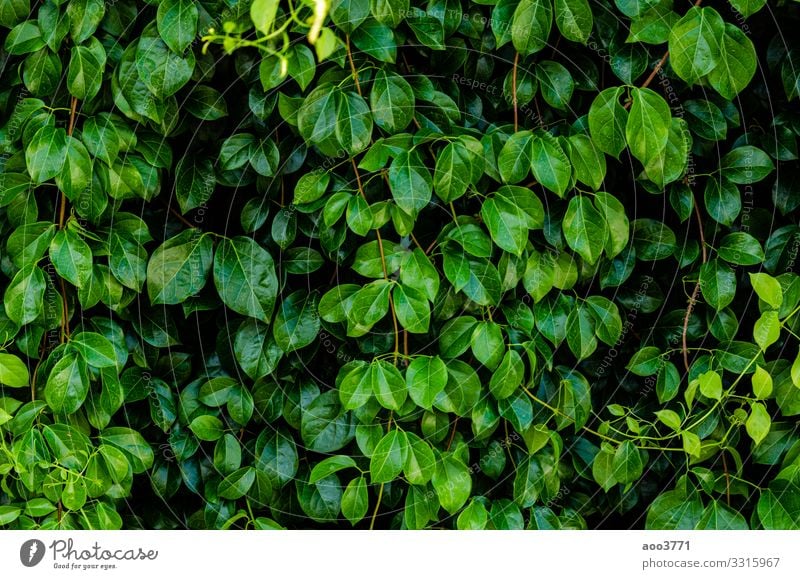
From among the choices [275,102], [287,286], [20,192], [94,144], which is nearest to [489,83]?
[275,102]

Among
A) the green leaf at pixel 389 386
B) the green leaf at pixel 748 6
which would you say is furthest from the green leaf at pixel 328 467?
the green leaf at pixel 748 6

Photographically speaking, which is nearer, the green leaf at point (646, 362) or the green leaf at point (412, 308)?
the green leaf at point (412, 308)

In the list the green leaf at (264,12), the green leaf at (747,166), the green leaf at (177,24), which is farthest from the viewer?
the green leaf at (747,166)

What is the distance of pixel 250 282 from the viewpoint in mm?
1054

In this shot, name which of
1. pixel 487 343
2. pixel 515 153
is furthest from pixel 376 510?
pixel 515 153

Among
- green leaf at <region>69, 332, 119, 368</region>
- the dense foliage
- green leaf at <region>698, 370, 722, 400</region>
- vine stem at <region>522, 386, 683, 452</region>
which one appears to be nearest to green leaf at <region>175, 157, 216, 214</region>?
the dense foliage

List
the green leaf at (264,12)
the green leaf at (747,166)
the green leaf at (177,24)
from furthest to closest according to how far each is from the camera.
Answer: the green leaf at (747,166) → the green leaf at (177,24) → the green leaf at (264,12)

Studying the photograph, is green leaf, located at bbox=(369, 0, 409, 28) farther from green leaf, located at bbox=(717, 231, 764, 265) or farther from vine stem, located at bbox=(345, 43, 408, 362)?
green leaf, located at bbox=(717, 231, 764, 265)

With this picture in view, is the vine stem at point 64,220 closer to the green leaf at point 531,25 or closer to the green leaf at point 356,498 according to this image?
the green leaf at point 356,498

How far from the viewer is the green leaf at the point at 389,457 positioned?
3.55 feet

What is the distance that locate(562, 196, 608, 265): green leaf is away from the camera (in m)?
1.05
